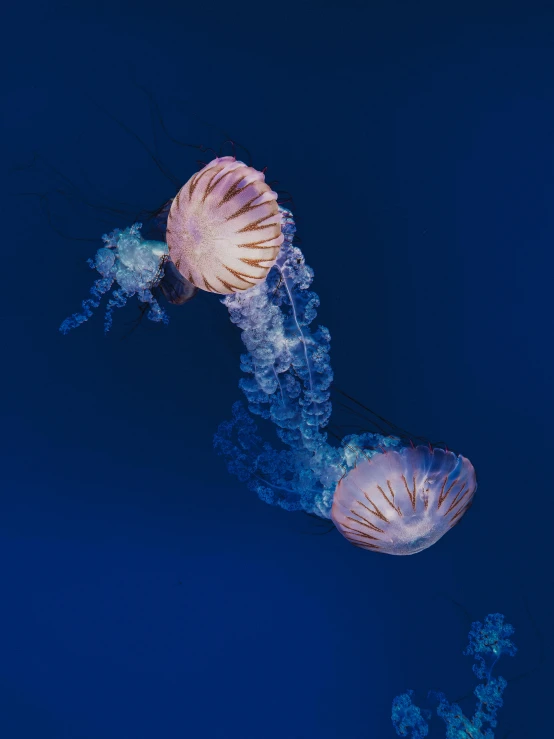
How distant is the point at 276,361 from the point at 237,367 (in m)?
0.23

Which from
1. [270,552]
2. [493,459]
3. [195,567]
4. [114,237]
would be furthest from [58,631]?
[493,459]

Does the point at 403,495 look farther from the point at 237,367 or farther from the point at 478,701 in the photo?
the point at 478,701

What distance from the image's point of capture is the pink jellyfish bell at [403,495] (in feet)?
7.57

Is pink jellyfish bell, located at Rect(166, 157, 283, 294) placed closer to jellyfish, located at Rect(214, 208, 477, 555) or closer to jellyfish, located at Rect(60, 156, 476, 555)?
jellyfish, located at Rect(60, 156, 476, 555)

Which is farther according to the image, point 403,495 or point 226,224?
point 403,495

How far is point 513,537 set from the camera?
2861 millimetres

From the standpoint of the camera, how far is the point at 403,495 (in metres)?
2.30

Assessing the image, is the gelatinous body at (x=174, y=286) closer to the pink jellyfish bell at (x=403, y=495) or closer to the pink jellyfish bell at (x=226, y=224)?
the pink jellyfish bell at (x=226, y=224)

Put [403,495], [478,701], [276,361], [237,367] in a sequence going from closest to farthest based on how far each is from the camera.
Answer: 1. [403,495]
2. [276,361]
3. [237,367]
4. [478,701]

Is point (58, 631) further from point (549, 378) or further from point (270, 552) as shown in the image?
point (549, 378)

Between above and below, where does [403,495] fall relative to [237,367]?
below

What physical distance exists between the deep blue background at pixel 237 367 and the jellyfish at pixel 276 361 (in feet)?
0.54

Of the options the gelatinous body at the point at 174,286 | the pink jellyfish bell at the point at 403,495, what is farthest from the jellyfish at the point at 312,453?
the gelatinous body at the point at 174,286

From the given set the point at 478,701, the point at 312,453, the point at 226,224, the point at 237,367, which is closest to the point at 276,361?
the point at 237,367
